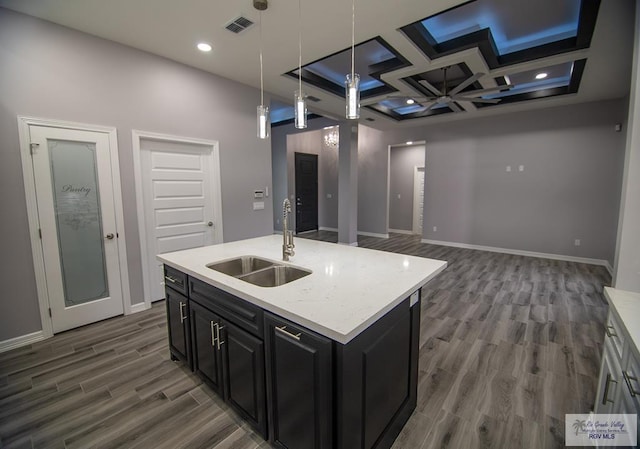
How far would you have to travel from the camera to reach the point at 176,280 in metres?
2.11

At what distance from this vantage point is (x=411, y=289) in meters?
1.49

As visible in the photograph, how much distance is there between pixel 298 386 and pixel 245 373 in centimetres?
45

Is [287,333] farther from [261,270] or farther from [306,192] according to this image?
[306,192]

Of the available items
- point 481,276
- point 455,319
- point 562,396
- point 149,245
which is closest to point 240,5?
point 149,245

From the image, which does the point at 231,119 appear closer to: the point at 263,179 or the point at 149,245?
the point at 263,179

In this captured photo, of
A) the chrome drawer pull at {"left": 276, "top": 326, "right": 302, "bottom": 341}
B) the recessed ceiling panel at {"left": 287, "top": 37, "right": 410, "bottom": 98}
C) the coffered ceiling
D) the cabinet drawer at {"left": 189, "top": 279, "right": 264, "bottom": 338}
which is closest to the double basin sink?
the cabinet drawer at {"left": 189, "top": 279, "right": 264, "bottom": 338}

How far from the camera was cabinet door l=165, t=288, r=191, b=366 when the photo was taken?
6.79 feet

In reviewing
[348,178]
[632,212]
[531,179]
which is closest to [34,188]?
[632,212]

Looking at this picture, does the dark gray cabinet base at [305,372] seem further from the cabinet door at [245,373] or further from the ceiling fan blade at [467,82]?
the ceiling fan blade at [467,82]

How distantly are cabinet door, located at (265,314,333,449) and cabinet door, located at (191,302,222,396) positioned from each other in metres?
0.52

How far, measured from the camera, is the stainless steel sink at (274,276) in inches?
77.3

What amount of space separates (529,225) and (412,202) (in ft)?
10.1

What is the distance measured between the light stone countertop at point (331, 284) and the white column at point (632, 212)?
1.14 metres

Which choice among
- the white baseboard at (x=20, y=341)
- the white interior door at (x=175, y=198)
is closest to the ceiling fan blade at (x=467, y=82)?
the white interior door at (x=175, y=198)
